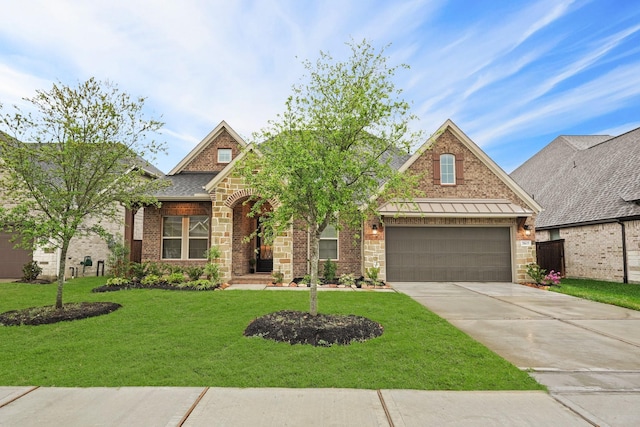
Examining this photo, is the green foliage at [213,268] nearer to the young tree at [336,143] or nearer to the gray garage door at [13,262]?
the young tree at [336,143]

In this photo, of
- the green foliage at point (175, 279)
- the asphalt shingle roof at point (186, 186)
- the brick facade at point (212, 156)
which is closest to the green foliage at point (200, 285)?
the green foliage at point (175, 279)

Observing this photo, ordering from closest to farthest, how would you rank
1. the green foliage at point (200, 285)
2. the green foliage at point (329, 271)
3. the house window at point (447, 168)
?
1. the green foliage at point (200, 285)
2. the green foliage at point (329, 271)
3. the house window at point (447, 168)

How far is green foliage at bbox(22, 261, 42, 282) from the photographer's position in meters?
13.8

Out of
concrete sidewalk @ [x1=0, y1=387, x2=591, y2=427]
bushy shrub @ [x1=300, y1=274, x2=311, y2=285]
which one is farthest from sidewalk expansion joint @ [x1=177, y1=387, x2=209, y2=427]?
bushy shrub @ [x1=300, y1=274, x2=311, y2=285]

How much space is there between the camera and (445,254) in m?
14.7

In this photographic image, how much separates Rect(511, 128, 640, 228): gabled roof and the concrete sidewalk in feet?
49.5

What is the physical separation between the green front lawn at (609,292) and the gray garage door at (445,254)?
2518 mm

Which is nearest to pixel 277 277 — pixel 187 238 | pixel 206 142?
pixel 187 238

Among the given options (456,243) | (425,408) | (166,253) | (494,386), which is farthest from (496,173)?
(166,253)

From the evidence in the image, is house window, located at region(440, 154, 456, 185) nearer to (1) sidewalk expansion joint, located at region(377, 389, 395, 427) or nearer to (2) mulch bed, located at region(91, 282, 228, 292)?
(2) mulch bed, located at region(91, 282, 228, 292)

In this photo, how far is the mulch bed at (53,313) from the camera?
731 cm

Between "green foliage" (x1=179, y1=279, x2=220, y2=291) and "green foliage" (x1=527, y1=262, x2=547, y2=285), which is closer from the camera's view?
"green foliage" (x1=179, y1=279, x2=220, y2=291)

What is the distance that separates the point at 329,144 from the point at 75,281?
1336cm

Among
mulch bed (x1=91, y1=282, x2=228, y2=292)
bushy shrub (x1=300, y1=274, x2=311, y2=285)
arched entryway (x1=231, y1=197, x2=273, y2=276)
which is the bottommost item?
mulch bed (x1=91, y1=282, x2=228, y2=292)
